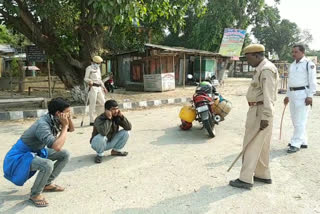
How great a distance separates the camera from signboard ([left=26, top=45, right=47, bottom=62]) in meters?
10.7

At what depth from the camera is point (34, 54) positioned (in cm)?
1072

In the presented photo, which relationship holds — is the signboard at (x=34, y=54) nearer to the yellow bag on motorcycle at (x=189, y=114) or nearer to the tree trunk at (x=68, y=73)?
the tree trunk at (x=68, y=73)

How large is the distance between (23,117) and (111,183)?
5.49 meters

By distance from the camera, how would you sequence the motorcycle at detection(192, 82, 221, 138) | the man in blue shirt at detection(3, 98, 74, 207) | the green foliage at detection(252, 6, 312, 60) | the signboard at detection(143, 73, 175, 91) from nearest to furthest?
the man in blue shirt at detection(3, 98, 74, 207) → the motorcycle at detection(192, 82, 221, 138) → the signboard at detection(143, 73, 175, 91) → the green foliage at detection(252, 6, 312, 60)

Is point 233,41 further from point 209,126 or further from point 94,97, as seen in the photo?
point 209,126

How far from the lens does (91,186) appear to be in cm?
371

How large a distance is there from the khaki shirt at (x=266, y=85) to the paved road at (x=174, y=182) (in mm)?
A: 1028

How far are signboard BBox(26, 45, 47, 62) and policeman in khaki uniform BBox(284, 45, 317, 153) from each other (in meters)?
8.80

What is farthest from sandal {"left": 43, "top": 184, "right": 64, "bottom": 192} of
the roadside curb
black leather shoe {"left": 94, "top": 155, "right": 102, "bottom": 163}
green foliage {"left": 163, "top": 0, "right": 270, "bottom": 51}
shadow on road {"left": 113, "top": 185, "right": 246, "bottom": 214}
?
green foliage {"left": 163, "top": 0, "right": 270, "bottom": 51}

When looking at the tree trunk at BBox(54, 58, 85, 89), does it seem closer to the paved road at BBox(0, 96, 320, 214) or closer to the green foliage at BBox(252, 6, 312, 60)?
the paved road at BBox(0, 96, 320, 214)

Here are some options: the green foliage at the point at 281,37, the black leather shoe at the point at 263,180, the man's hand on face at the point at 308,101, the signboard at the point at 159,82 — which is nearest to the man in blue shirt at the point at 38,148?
the black leather shoe at the point at 263,180

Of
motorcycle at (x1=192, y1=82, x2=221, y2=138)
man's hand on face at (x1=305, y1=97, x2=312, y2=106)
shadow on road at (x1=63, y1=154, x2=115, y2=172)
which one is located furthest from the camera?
motorcycle at (x1=192, y1=82, x2=221, y2=138)

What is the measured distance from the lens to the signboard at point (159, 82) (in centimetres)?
1538

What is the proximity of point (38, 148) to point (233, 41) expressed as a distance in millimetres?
18556
